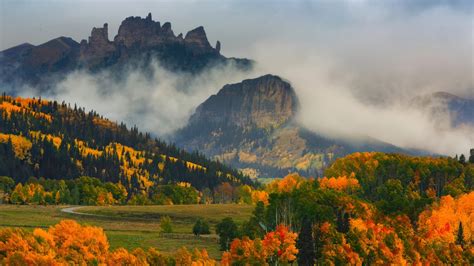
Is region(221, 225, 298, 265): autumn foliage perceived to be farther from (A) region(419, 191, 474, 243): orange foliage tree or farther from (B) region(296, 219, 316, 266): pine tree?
(A) region(419, 191, 474, 243): orange foliage tree

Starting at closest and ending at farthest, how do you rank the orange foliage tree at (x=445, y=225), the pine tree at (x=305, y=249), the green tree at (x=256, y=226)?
1. the pine tree at (x=305, y=249)
2. the green tree at (x=256, y=226)
3. the orange foliage tree at (x=445, y=225)

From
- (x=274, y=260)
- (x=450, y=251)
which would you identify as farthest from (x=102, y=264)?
(x=450, y=251)

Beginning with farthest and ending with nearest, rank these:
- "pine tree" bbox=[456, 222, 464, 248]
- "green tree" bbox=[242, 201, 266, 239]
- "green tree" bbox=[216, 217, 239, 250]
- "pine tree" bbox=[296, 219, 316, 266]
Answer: "pine tree" bbox=[456, 222, 464, 248]
"green tree" bbox=[242, 201, 266, 239]
"green tree" bbox=[216, 217, 239, 250]
"pine tree" bbox=[296, 219, 316, 266]

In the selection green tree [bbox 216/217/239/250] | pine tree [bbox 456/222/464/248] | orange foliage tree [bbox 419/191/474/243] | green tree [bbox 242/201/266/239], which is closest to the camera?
green tree [bbox 216/217/239/250]

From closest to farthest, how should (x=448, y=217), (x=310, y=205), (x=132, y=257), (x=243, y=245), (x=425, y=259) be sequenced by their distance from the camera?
(x=132, y=257) < (x=243, y=245) < (x=425, y=259) < (x=310, y=205) < (x=448, y=217)

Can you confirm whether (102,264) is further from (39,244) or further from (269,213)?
(269,213)

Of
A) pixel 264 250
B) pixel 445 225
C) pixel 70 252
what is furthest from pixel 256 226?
pixel 70 252

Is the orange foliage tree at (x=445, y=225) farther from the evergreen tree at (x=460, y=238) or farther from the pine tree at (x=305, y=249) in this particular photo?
the pine tree at (x=305, y=249)

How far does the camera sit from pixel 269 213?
180m

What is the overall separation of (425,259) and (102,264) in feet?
272

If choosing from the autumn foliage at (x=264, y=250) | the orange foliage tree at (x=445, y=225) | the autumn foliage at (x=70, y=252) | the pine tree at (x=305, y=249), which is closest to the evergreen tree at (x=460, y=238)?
the orange foliage tree at (x=445, y=225)

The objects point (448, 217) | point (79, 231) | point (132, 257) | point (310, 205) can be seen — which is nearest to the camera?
point (132, 257)

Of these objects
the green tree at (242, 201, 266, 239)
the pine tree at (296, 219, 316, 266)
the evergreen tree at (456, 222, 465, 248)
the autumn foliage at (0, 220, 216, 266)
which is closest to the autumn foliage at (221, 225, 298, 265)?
the pine tree at (296, 219, 316, 266)

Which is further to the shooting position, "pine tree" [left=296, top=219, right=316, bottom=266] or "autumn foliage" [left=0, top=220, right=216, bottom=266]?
"pine tree" [left=296, top=219, right=316, bottom=266]
